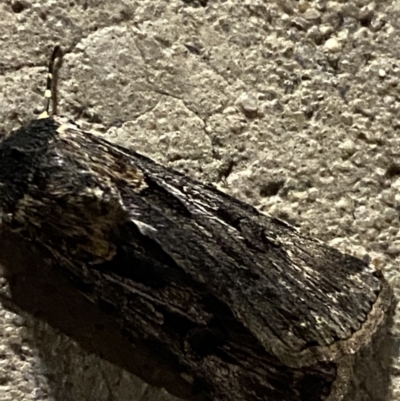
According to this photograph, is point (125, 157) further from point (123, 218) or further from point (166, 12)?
point (166, 12)

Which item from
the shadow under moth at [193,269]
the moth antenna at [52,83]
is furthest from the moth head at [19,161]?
the moth antenna at [52,83]

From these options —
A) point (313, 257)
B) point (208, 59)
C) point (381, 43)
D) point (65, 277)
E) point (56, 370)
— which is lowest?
point (56, 370)

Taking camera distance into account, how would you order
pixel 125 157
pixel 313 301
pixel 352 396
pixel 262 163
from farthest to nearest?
pixel 262 163 < pixel 352 396 < pixel 125 157 < pixel 313 301

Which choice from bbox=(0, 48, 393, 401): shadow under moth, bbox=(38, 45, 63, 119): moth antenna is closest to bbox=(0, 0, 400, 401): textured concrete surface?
bbox=(38, 45, 63, 119): moth antenna

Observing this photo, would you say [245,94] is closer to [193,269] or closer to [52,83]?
[52,83]

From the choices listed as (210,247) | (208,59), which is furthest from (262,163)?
(210,247)

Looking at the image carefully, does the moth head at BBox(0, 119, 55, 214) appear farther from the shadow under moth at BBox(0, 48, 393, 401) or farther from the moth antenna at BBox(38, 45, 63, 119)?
the moth antenna at BBox(38, 45, 63, 119)
